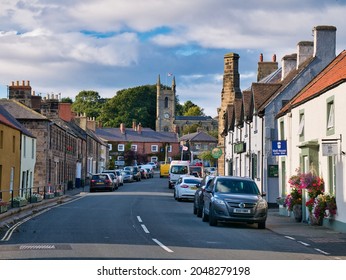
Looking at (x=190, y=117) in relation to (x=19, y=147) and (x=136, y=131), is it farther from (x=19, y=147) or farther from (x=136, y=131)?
(x=19, y=147)

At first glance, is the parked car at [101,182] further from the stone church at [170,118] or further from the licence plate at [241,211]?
the stone church at [170,118]

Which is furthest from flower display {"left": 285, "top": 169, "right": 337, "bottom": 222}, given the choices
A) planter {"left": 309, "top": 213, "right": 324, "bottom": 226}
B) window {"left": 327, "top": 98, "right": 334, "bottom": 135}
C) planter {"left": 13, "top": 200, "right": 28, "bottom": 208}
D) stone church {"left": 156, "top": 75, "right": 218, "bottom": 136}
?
stone church {"left": 156, "top": 75, "right": 218, "bottom": 136}

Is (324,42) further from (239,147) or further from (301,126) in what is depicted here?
(239,147)

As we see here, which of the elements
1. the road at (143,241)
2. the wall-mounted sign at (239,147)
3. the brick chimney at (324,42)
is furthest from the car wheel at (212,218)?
the wall-mounted sign at (239,147)

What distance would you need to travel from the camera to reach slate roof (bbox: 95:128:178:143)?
138625mm

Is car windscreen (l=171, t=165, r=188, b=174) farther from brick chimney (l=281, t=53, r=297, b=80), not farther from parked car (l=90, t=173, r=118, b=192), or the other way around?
brick chimney (l=281, t=53, r=297, b=80)

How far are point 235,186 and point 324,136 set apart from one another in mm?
3865

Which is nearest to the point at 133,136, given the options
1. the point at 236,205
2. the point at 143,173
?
the point at 143,173

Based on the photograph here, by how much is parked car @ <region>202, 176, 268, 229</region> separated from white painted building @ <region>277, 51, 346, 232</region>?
103 inches

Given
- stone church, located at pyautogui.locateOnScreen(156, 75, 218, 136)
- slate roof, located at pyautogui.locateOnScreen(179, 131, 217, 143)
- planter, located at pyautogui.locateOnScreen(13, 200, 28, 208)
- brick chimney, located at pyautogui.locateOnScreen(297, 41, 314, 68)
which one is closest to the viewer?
planter, located at pyautogui.locateOnScreen(13, 200, 28, 208)

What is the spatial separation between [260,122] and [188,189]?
6.80 metres

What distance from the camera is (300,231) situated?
876 inches

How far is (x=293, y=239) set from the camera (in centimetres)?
1947

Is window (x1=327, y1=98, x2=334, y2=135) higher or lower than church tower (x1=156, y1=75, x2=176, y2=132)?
lower
